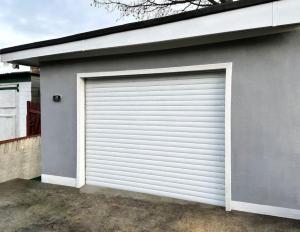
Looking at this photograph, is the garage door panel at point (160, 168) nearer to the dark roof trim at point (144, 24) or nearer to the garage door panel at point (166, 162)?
the garage door panel at point (166, 162)

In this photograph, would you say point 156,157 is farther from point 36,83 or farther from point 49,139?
point 36,83

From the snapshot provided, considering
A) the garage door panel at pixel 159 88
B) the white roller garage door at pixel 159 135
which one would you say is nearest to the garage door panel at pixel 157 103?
the white roller garage door at pixel 159 135

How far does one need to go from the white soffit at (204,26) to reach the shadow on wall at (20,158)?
2560mm

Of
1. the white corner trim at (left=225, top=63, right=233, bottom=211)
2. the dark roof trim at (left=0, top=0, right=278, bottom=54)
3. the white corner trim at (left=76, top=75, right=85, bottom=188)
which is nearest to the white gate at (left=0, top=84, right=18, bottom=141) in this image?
the dark roof trim at (left=0, top=0, right=278, bottom=54)

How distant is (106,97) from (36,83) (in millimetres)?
4524

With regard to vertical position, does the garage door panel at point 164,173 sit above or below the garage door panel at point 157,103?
below

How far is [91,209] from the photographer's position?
5.18 meters

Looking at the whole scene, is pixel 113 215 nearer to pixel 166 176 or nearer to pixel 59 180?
pixel 166 176

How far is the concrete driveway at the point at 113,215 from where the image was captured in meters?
4.42

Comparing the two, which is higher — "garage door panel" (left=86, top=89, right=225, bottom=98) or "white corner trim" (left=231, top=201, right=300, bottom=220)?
"garage door panel" (left=86, top=89, right=225, bottom=98)

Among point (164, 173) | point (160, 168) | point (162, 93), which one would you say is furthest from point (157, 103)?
point (164, 173)

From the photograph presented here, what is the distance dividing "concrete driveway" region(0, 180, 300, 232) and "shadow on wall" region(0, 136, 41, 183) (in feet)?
2.67

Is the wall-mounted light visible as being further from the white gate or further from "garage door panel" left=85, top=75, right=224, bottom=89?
the white gate

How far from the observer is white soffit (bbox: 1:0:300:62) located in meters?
3.98
